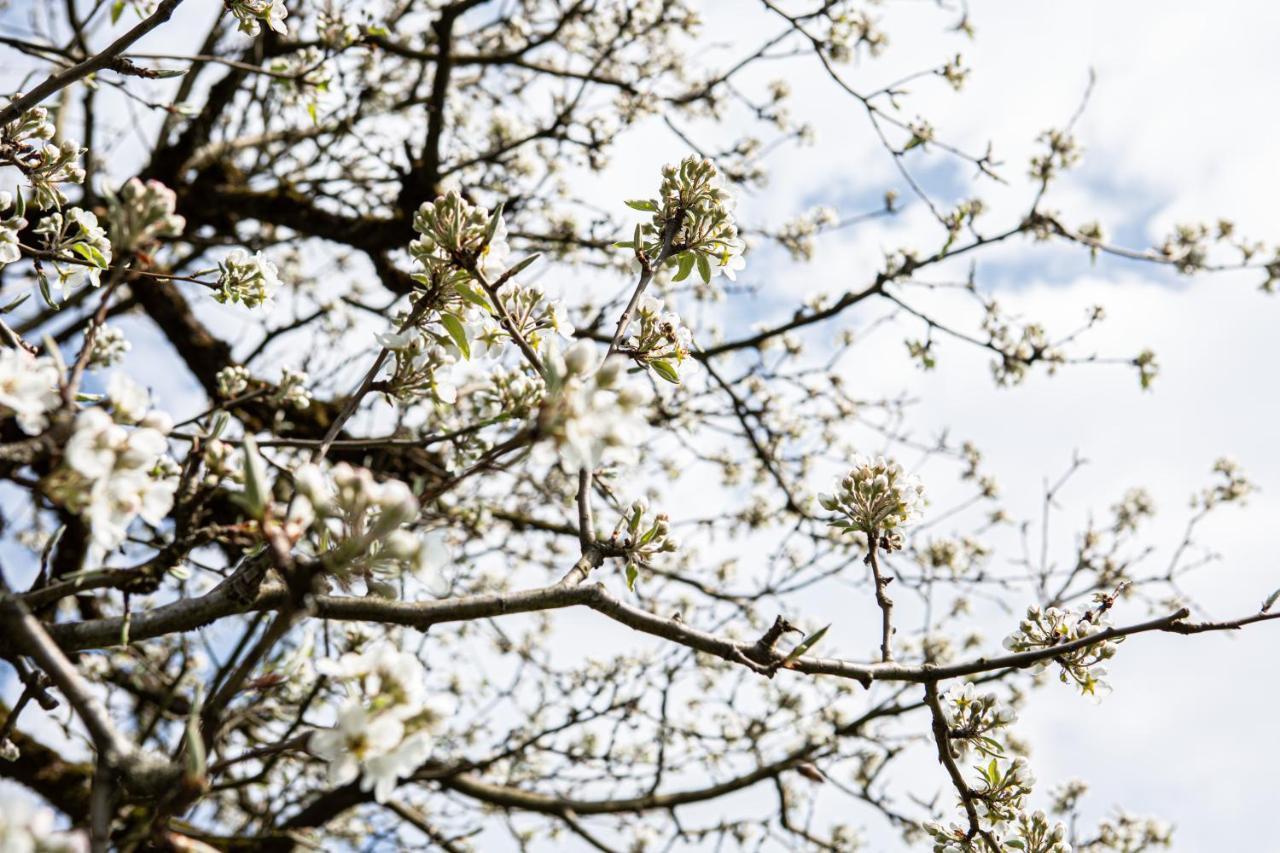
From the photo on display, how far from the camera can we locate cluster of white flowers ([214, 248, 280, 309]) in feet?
8.27

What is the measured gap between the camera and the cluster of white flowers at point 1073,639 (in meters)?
1.98

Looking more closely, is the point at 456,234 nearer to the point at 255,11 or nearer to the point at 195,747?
the point at 195,747

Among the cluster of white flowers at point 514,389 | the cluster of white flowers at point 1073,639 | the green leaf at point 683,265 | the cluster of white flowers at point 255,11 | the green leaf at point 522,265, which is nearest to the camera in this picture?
the green leaf at point 522,265

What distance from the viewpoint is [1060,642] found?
1994 mm

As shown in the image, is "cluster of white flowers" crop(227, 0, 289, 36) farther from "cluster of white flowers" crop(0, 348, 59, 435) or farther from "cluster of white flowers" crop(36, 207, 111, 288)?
"cluster of white flowers" crop(0, 348, 59, 435)

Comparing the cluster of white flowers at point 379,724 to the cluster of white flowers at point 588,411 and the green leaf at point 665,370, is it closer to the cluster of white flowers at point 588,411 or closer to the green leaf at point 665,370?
the cluster of white flowers at point 588,411

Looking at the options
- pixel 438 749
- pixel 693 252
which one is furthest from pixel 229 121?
pixel 693 252

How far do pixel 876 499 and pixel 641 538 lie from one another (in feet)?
2.13

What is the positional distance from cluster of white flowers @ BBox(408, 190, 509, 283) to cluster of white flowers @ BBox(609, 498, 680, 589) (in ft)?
2.03

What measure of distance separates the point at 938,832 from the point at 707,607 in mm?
4034

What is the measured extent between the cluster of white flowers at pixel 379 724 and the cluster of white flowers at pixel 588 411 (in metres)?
0.42

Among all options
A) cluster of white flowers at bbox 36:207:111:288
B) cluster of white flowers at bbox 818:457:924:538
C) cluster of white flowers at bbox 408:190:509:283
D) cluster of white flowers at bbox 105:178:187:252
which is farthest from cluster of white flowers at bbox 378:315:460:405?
cluster of white flowers at bbox 818:457:924:538

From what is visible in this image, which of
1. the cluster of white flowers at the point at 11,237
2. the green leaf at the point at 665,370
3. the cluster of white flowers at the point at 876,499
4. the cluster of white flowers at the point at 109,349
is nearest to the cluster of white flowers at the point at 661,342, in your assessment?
the green leaf at the point at 665,370

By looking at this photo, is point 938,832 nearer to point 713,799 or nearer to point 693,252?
point 693,252
